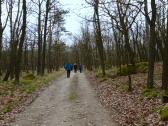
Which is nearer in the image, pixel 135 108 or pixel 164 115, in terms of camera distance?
pixel 164 115

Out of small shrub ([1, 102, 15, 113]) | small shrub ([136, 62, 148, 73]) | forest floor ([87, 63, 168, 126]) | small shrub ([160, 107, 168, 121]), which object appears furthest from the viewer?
small shrub ([136, 62, 148, 73])

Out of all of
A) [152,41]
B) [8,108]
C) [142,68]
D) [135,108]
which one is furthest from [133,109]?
[142,68]

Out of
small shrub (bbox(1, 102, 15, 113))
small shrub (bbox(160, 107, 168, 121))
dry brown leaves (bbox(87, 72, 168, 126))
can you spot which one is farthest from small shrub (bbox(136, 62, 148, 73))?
small shrub (bbox(160, 107, 168, 121))

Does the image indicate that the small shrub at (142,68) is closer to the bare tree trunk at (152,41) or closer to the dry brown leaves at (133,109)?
the dry brown leaves at (133,109)

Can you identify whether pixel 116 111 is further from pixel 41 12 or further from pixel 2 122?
pixel 41 12

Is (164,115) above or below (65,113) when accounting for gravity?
above

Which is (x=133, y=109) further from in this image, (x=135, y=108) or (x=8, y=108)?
(x=8, y=108)

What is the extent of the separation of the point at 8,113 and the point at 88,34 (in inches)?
2235

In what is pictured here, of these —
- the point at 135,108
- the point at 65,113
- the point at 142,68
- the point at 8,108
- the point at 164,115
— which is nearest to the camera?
the point at 164,115

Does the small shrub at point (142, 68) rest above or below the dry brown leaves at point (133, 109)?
above

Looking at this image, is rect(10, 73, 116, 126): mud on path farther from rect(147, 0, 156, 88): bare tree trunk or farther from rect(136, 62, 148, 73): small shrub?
rect(136, 62, 148, 73): small shrub

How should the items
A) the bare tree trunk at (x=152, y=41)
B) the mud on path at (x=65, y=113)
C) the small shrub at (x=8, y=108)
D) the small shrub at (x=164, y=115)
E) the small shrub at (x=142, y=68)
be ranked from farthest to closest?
the small shrub at (x=142, y=68) < the bare tree trunk at (x=152, y=41) < the small shrub at (x=8, y=108) < the mud on path at (x=65, y=113) < the small shrub at (x=164, y=115)

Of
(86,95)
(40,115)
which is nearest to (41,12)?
(86,95)

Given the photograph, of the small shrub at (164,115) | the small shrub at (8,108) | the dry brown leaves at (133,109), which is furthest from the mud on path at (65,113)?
the small shrub at (164,115)
